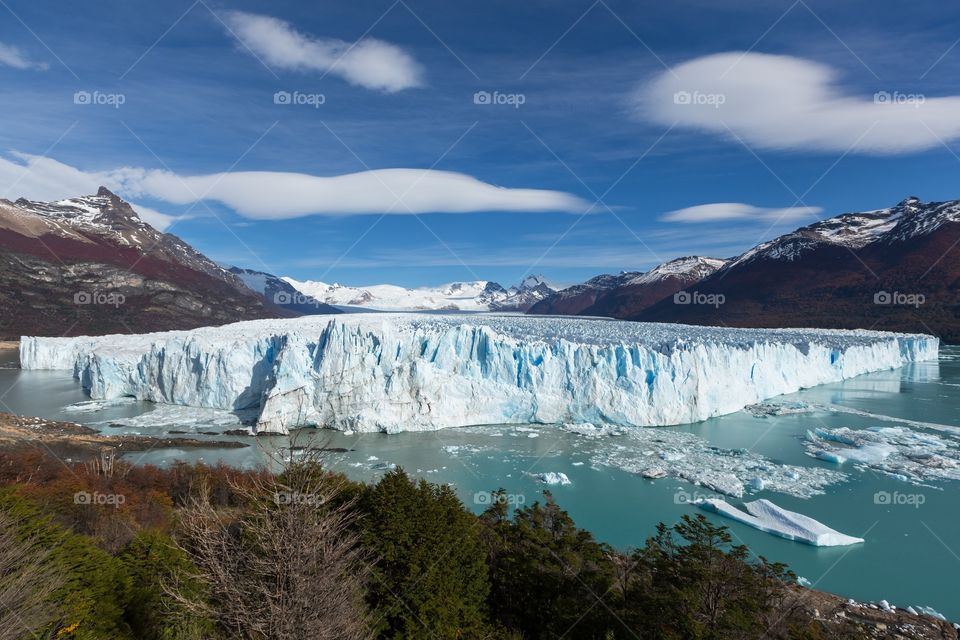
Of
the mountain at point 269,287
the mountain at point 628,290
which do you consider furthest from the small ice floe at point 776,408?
the mountain at point 269,287

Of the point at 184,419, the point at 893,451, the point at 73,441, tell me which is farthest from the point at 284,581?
the point at 184,419

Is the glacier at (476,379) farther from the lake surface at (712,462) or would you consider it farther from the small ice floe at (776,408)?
the lake surface at (712,462)

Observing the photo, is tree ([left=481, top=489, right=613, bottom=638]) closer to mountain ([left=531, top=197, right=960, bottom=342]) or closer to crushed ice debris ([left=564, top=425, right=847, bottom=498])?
crushed ice debris ([left=564, top=425, right=847, bottom=498])

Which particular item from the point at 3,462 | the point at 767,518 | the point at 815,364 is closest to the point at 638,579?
the point at 767,518

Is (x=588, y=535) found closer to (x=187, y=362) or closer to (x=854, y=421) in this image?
(x=854, y=421)

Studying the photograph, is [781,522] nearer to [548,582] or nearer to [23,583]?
[548,582]

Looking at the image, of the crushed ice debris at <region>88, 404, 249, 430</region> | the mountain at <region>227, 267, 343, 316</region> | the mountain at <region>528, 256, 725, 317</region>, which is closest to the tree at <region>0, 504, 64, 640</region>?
the crushed ice debris at <region>88, 404, 249, 430</region>
